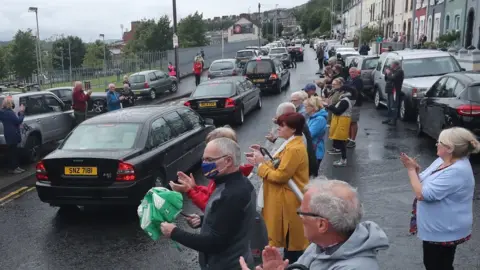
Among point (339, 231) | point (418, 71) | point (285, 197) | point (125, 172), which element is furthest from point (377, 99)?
point (339, 231)

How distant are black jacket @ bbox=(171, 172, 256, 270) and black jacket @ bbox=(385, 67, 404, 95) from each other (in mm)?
10003

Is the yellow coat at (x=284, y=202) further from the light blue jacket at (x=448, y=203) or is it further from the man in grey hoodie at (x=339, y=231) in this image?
the man in grey hoodie at (x=339, y=231)

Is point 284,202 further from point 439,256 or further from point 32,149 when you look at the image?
point 32,149

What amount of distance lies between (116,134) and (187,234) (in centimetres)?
452

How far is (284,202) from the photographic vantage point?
4031 millimetres

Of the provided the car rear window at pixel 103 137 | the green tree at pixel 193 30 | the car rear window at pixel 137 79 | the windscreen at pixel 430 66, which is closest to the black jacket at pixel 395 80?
the windscreen at pixel 430 66

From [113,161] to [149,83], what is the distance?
17407 millimetres

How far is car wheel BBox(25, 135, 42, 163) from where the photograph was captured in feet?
34.4

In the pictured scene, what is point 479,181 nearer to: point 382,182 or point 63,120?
point 382,182

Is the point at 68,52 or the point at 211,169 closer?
the point at 211,169

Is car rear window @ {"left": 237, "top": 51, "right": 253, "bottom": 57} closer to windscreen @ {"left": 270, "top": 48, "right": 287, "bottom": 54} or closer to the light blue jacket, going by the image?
windscreen @ {"left": 270, "top": 48, "right": 287, "bottom": 54}

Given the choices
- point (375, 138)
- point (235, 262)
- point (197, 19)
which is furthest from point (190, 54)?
point (235, 262)

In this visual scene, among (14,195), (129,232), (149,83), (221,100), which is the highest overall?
(221,100)

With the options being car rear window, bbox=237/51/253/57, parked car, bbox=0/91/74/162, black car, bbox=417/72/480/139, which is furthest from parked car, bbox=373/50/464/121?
car rear window, bbox=237/51/253/57
